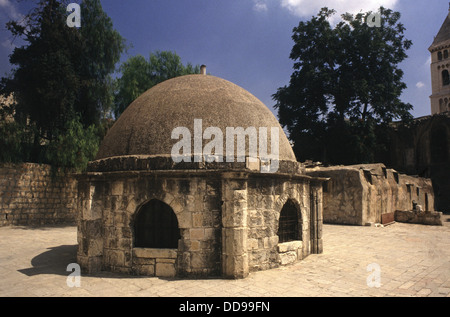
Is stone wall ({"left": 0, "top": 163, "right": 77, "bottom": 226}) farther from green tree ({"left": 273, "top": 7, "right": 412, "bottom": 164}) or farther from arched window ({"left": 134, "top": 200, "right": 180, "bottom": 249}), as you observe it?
green tree ({"left": 273, "top": 7, "right": 412, "bottom": 164})

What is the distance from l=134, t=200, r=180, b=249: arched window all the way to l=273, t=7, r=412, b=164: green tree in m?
22.0

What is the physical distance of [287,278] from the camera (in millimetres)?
6250

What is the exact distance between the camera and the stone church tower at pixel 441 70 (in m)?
50.6

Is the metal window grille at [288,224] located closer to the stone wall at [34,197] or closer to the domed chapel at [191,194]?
the domed chapel at [191,194]

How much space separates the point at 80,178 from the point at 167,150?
2.28 meters

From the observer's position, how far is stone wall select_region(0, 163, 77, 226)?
1547 centimetres

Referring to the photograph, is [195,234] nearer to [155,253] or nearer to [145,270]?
[155,253]

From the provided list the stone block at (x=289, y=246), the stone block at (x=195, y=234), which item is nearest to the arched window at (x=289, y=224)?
the stone block at (x=289, y=246)

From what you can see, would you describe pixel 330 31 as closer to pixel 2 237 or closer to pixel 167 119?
pixel 167 119

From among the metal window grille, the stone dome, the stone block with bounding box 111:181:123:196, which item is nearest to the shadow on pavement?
the stone block with bounding box 111:181:123:196

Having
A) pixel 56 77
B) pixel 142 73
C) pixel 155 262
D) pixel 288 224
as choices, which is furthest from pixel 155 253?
pixel 142 73
